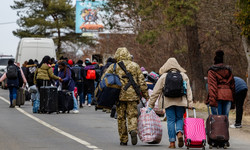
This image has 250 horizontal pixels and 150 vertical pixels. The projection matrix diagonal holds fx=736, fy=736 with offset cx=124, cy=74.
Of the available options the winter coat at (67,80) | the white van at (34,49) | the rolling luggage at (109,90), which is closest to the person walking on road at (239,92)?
the rolling luggage at (109,90)

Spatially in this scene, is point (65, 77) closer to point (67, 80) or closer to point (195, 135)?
point (67, 80)

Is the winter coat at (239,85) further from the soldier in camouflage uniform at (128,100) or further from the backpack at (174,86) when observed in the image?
the backpack at (174,86)

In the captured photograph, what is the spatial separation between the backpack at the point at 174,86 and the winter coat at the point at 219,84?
1.10m

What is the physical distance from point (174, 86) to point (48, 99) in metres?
10.4

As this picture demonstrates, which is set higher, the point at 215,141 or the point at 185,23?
the point at 185,23

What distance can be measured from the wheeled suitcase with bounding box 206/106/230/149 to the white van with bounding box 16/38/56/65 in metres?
25.7

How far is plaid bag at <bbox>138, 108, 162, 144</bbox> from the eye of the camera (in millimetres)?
13562

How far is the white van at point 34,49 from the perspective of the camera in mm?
38500

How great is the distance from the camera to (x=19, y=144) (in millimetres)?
13578

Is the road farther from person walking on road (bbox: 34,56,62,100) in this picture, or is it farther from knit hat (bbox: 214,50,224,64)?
knit hat (bbox: 214,50,224,64)

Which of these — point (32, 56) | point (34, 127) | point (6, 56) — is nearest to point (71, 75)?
point (34, 127)

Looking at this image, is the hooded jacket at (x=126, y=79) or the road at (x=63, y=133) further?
the hooded jacket at (x=126, y=79)

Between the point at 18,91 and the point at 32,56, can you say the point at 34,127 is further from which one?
the point at 32,56

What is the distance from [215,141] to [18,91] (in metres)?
14.2
